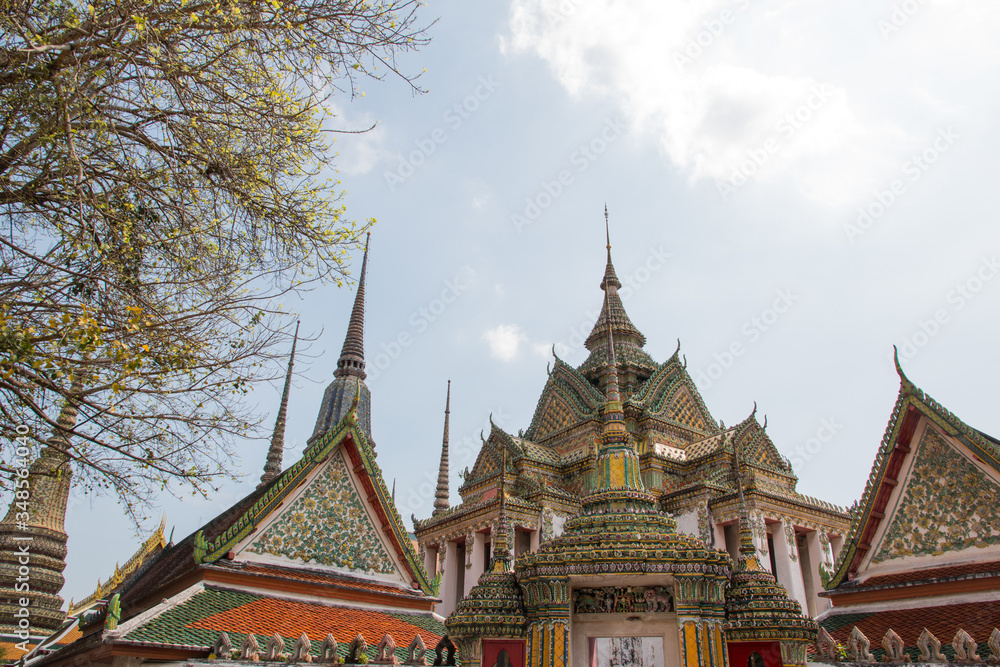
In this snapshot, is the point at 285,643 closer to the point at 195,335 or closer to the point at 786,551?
the point at 195,335

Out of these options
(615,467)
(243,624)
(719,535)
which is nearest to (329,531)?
(243,624)

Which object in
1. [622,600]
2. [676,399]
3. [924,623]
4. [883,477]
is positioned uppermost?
[676,399]

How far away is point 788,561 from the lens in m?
19.8

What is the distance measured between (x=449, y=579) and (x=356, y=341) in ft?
28.5

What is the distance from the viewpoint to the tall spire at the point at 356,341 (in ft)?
76.0

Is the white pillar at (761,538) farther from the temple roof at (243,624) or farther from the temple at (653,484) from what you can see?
the temple roof at (243,624)

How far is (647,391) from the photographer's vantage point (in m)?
25.5

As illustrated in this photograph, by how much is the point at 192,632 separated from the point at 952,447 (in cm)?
1179

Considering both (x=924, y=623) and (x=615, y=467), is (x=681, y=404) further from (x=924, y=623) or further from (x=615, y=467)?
(x=615, y=467)

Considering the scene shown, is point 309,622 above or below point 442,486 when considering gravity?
below

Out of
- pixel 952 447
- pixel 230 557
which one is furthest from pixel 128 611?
pixel 952 447

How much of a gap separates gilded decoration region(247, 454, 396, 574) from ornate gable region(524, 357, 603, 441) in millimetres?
14711

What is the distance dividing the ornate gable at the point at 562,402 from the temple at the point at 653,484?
0.05 meters

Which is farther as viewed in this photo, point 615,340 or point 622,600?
point 615,340
